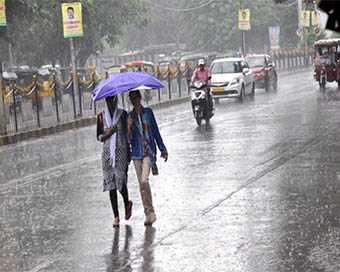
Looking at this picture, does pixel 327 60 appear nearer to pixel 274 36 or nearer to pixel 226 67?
pixel 226 67

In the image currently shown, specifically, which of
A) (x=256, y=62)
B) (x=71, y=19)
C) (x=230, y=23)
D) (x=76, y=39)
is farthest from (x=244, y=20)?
(x=230, y=23)

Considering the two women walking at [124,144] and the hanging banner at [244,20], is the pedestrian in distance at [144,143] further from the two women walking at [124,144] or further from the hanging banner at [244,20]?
the hanging banner at [244,20]

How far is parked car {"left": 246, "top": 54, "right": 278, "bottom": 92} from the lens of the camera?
33656 millimetres

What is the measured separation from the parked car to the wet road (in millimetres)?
16621

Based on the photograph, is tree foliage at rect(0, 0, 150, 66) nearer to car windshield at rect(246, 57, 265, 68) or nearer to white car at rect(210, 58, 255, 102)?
car windshield at rect(246, 57, 265, 68)

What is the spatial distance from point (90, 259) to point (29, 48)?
130 ft

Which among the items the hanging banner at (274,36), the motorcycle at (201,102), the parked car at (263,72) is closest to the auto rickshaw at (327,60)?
the parked car at (263,72)

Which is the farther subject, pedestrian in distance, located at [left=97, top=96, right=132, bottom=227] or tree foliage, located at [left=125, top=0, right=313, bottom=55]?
tree foliage, located at [left=125, top=0, right=313, bottom=55]

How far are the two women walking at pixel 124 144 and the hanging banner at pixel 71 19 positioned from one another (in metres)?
15.9

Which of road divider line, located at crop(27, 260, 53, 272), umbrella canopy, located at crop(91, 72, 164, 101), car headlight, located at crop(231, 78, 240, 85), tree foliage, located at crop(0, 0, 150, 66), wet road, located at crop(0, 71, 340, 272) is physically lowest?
wet road, located at crop(0, 71, 340, 272)

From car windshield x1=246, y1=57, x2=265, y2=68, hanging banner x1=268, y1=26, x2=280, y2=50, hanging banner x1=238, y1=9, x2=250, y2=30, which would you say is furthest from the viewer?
hanging banner x1=268, y1=26, x2=280, y2=50

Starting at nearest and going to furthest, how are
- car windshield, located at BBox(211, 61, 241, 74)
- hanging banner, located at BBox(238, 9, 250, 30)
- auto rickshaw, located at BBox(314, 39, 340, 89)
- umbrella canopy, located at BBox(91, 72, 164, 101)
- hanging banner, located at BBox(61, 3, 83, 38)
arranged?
umbrella canopy, located at BBox(91, 72, 164, 101) → hanging banner, located at BBox(61, 3, 83, 38) → car windshield, located at BBox(211, 61, 241, 74) → auto rickshaw, located at BBox(314, 39, 340, 89) → hanging banner, located at BBox(238, 9, 250, 30)

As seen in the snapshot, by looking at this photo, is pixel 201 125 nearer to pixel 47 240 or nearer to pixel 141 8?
pixel 47 240

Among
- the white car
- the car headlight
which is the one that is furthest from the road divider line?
the car headlight
